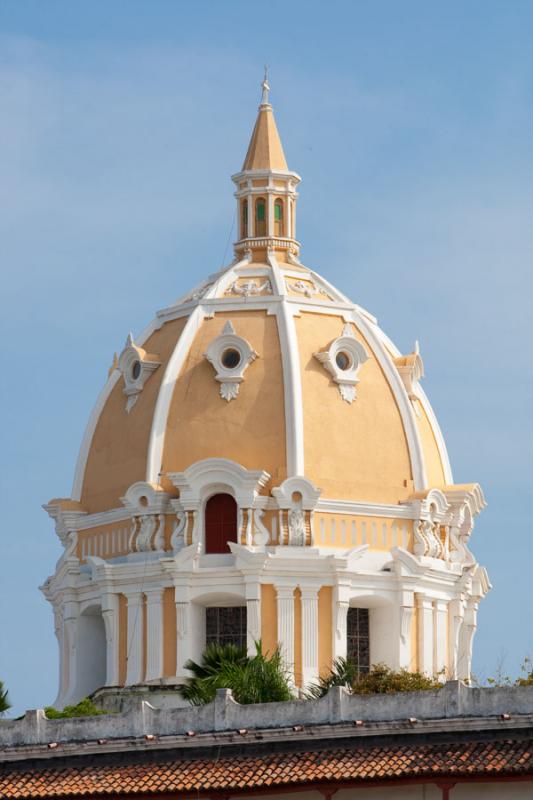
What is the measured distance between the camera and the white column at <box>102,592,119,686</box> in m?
86.8

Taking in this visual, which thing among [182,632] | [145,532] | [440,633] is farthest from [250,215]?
[182,632]

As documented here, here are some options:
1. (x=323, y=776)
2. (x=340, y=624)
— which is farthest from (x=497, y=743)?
(x=340, y=624)

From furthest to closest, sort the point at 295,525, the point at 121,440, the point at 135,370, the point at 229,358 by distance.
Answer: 1. the point at 135,370
2. the point at 121,440
3. the point at 229,358
4. the point at 295,525

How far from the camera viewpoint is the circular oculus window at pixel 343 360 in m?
88.5

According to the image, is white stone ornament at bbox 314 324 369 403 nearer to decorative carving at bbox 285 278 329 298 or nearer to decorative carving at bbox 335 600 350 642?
decorative carving at bbox 285 278 329 298

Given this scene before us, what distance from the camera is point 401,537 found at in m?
88.4

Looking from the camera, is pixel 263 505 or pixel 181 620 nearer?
pixel 181 620

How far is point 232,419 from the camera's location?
87375 mm

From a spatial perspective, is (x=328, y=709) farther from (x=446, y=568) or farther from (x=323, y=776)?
(x=446, y=568)

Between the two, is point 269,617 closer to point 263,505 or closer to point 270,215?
point 263,505

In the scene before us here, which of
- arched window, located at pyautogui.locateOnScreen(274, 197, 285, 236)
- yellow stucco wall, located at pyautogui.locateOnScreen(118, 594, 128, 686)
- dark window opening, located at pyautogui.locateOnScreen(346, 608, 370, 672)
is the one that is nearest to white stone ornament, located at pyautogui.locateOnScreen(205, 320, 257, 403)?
arched window, located at pyautogui.locateOnScreen(274, 197, 285, 236)

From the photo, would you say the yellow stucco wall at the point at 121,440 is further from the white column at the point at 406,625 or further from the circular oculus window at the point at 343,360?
the white column at the point at 406,625

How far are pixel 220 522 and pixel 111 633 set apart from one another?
14.6 ft

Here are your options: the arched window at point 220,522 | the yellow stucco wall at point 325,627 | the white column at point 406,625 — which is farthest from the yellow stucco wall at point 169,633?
the white column at point 406,625
